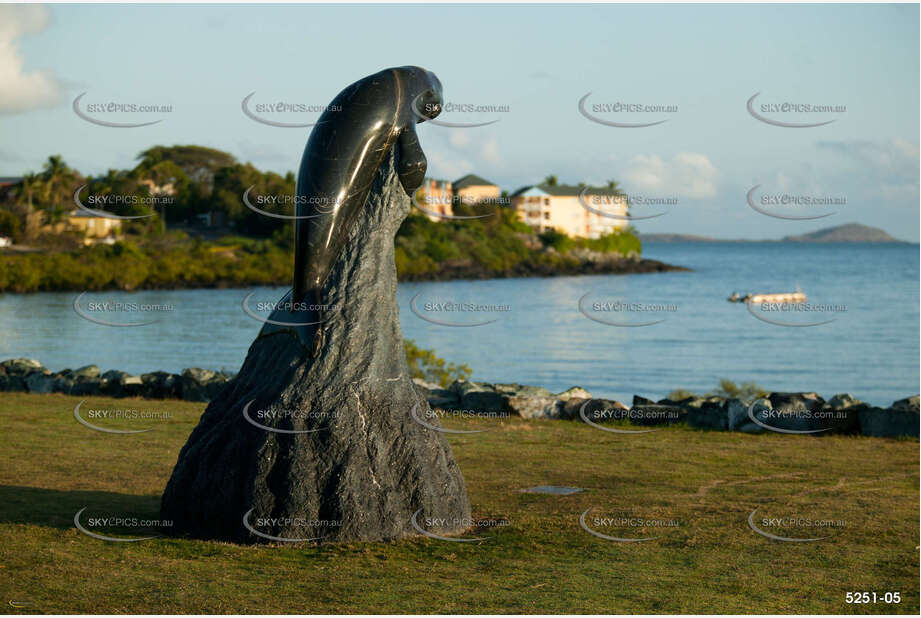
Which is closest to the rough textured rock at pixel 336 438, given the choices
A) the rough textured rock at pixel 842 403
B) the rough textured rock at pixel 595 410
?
the rough textured rock at pixel 595 410

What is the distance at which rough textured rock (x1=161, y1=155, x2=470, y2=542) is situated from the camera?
8.12m

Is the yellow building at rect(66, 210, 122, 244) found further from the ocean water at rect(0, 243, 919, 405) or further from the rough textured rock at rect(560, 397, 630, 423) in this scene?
the rough textured rock at rect(560, 397, 630, 423)

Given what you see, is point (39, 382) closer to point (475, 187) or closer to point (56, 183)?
point (56, 183)

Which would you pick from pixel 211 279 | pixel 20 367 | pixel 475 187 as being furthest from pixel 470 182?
pixel 20 367

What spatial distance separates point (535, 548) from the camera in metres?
8.35

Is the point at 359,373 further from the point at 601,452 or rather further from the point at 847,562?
the point at 601,452

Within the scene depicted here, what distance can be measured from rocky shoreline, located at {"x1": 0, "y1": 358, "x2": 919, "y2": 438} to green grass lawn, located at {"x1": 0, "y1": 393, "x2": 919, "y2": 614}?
1.73 meters

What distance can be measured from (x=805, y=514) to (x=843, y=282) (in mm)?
87620

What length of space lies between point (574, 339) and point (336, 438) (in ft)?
129

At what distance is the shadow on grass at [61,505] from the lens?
8808mm

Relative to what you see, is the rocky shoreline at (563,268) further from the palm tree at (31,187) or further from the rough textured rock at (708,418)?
the rough textured rock at (708,418)

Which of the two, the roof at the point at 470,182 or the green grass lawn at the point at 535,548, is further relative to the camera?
the roof at the point at 470,182

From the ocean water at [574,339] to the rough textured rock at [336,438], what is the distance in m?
6.97

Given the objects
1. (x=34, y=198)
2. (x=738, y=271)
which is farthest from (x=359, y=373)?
(x=738, y=271)
